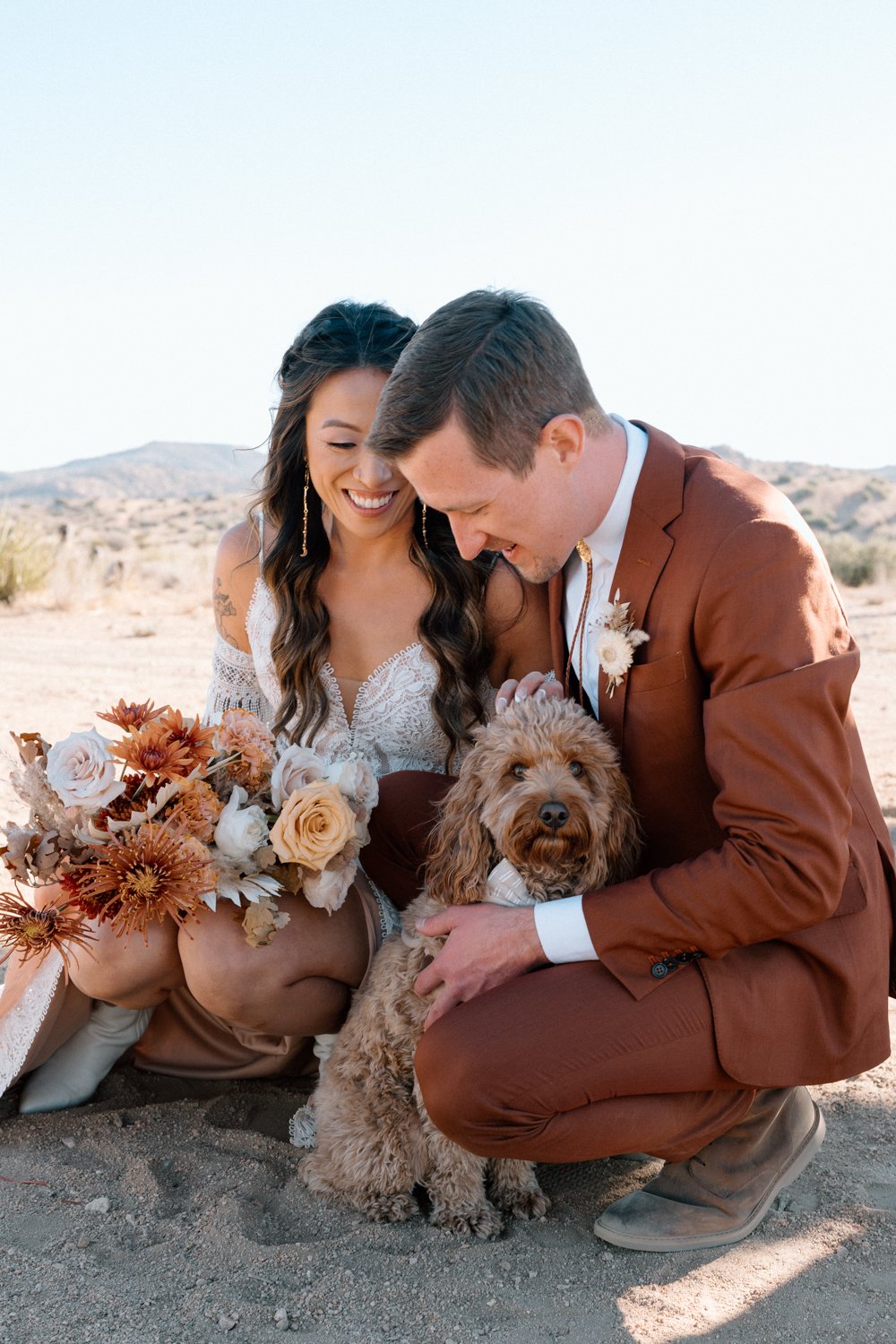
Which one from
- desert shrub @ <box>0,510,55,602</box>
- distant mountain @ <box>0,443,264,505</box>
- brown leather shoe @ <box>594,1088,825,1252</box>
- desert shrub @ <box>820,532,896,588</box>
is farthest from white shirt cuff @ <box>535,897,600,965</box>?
distant mountain @ <box>0,443,264,505</box>

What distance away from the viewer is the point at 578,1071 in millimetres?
2895

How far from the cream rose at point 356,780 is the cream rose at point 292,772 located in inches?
2.0

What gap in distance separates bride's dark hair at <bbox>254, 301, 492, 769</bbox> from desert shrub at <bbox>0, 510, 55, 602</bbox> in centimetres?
1466

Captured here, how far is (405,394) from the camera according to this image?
3061 mm

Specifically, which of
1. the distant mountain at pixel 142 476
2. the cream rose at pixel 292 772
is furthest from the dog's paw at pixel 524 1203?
the distant mountain at pixel 142 476

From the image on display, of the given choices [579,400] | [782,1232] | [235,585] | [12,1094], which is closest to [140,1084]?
[12,1094]

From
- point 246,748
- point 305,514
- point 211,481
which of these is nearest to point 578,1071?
point 246,748

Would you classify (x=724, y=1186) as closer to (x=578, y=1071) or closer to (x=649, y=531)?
(x=578, y=1071)

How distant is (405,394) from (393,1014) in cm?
174

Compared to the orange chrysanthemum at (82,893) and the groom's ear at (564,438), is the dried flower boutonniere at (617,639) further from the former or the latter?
the orange chrysanthemum at (82,893)

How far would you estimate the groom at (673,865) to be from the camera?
2777 mm

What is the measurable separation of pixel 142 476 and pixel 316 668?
5327 inches

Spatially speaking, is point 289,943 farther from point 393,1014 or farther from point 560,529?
point 560,529

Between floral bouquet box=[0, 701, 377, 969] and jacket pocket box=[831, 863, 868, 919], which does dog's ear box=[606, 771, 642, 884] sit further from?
floral bouquet box=[0, 701, 377, 969]
